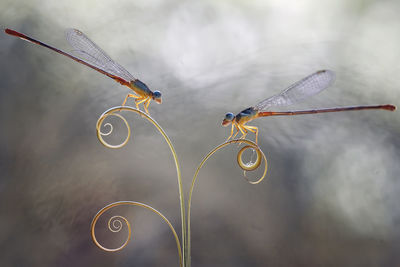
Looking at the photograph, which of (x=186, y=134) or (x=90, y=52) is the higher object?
(x=186, y=134)

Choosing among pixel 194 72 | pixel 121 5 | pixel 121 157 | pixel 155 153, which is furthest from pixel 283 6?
pixel 121 157

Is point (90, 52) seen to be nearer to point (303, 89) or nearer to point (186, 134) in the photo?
point (303, 89)

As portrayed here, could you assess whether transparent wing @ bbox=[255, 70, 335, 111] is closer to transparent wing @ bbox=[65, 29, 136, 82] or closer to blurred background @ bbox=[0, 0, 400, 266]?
transparent wing @ bbox=[65, 29, 136, 82]

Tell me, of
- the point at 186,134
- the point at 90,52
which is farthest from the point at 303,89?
the point at 186,134

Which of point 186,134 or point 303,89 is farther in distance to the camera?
point 186,134

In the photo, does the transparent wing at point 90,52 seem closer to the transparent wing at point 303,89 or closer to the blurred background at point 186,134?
the transparent wing at point 303,89

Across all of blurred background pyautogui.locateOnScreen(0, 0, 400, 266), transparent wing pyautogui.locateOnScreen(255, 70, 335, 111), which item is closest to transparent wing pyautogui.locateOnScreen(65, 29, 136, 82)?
transparent wing pyautogui.locateOnScreen(255, 70, 335, 111)

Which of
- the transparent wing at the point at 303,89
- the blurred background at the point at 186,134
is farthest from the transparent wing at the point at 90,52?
the blurred background at the point at 186,134
